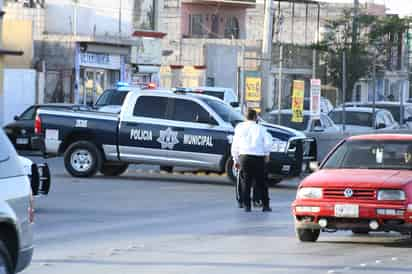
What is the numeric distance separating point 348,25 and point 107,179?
3684 centimetres

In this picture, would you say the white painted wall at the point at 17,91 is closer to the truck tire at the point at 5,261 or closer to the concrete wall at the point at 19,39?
the concrete wall at the point at 19,39

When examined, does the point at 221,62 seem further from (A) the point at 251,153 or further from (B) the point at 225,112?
(A) the point at 251,153

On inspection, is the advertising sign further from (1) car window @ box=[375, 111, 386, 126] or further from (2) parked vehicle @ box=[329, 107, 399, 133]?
(1) car window @ box=[375, 111, 386, 126]

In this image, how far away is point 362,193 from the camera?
48.0ft

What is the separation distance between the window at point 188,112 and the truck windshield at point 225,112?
0.86 ft

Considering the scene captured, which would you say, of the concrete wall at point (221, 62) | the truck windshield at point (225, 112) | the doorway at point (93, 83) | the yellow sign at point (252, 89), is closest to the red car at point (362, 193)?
the truck windshield at point (225, 112)

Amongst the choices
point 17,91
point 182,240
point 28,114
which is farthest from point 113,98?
point 182,240

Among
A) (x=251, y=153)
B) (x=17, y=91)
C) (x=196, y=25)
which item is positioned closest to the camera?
(x=251, y=153)

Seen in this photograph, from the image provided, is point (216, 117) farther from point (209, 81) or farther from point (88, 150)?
point (209, 81)

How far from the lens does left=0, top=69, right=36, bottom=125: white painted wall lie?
138 ft

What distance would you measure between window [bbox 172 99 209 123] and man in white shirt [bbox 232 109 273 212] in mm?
5871

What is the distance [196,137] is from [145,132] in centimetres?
119

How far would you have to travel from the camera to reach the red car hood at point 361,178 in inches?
576

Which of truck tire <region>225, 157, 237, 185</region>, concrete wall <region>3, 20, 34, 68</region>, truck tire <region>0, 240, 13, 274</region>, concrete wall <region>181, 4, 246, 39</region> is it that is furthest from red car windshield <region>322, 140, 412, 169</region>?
concrete wall <region>181, 4, 246, 39</region>
